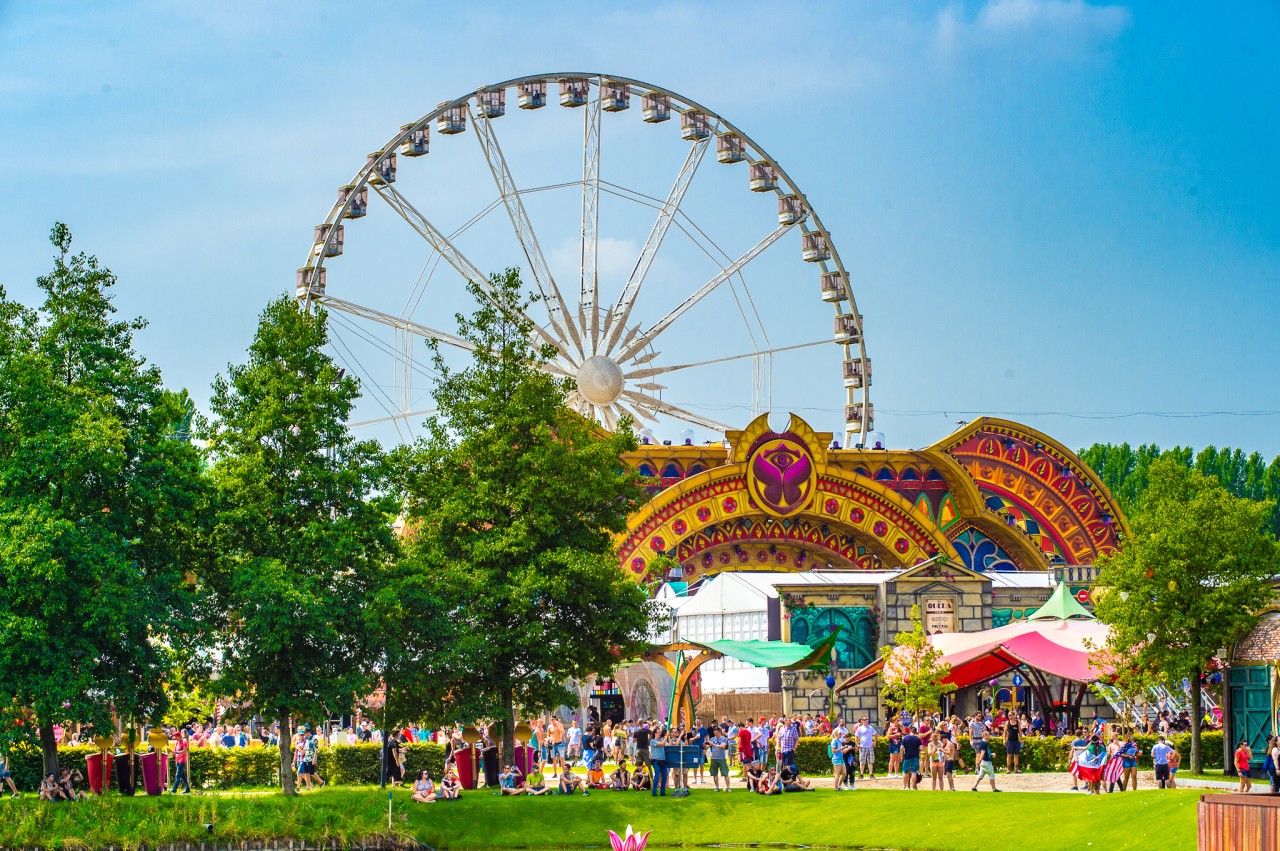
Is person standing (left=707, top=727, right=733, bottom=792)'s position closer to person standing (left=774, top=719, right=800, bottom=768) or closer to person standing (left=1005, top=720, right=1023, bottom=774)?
person standing (left=774, top=719, right=800, bottom=768)

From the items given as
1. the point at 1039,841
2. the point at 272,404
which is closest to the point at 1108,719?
the point at 1039,841

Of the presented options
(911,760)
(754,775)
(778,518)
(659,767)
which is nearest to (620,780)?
(659,767)

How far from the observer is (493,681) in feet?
113

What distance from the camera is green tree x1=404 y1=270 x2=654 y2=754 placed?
33.8 m

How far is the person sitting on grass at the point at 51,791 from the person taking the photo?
2983 cm

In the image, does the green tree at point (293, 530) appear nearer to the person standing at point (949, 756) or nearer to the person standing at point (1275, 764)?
the person standing at point (949, 756)

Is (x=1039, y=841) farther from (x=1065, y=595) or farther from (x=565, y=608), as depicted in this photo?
(x=1065, y=595)

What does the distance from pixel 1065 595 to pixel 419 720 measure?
16.6 meters

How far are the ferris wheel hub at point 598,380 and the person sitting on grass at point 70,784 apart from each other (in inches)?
893

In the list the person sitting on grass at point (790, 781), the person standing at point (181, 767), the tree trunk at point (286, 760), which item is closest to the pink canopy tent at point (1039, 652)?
the person sitting on grass at point (790, 781)

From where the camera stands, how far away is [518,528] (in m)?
34.0

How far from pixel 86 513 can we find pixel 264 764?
759cm

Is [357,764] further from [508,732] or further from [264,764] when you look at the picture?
[508,732]

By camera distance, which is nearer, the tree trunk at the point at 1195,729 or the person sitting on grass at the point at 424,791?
the person sitting on grass at the point at 424,791
